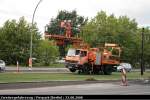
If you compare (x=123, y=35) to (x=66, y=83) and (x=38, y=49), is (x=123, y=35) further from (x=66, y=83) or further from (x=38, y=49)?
(x=66, y=83)

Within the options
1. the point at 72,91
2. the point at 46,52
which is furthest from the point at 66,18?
the point at 72,91

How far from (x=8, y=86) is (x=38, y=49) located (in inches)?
1860

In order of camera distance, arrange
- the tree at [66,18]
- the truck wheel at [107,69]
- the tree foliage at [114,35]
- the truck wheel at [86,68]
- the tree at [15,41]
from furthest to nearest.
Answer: the tree at [66,18] → the tree foliage at [114,35] → the tree at [15,41] → the truck wheel at [107,69] → the truck wheel at [86,68]

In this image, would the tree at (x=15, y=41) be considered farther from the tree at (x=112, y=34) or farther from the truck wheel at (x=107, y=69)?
the truck wheel at (x=107, y=69)

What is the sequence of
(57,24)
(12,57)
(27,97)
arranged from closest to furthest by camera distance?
(27,97)
(12,57)
(57,24)

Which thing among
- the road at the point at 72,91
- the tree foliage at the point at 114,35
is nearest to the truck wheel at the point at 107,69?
the road at the point at 72,91

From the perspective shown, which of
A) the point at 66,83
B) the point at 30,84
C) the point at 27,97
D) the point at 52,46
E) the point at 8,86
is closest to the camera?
the point at 27,97

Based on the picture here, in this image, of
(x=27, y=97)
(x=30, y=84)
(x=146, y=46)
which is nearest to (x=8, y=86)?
(x=30, y=84)

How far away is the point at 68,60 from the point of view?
43.8 m

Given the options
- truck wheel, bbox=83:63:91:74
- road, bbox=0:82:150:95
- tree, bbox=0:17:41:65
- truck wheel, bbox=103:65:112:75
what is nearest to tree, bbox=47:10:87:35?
tree, bbox=0:17:41:65

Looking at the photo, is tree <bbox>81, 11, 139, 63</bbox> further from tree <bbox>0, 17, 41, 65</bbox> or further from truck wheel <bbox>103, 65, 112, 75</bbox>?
truck wheel <bbox>103, 65, 112, 75</bbox>

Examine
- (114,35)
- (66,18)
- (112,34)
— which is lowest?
(114,35)

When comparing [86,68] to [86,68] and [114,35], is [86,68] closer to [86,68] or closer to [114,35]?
[86,68]

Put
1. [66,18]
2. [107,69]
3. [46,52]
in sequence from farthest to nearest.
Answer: [66,18] → [46,52] → [107,69]
